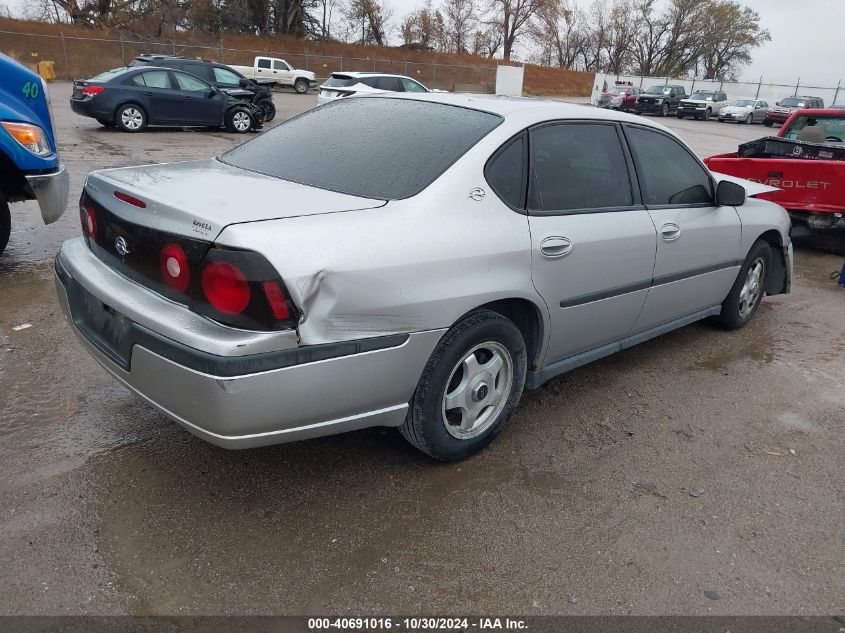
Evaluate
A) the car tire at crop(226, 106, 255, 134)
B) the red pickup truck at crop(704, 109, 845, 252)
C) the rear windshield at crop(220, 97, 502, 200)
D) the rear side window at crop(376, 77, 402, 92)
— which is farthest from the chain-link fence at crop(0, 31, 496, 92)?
the rear windshield at crop(220, 97, 502, 200)

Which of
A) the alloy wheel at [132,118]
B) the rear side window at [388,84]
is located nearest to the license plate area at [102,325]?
the alloy wheel at [132,118]

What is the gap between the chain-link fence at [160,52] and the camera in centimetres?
3519

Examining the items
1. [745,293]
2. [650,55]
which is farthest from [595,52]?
[745,293]

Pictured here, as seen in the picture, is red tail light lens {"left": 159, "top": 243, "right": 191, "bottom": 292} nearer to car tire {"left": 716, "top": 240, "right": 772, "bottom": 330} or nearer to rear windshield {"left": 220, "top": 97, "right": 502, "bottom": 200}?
rear windshield {"left": 220, "top": 97, "right": 502, "bottom": 200}

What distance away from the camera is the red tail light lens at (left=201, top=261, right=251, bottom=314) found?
2322 mm

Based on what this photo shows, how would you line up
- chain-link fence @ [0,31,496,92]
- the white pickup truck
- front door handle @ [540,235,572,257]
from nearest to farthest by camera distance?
front door handle @ [540,235,572,257]
the white pickup truck
chain-link fence @ [0,31,496,92]

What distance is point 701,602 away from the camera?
7.88 ft

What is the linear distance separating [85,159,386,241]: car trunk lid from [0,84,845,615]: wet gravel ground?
3.70 feet

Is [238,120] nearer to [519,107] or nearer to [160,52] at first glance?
[519,107]

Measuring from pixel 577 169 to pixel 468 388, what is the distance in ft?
4.19

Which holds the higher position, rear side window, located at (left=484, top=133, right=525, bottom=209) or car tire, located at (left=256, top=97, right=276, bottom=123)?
rear side window, located at (left=484, top=133, right=525, bottom=209)

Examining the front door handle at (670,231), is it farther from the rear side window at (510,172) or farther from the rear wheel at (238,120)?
the rear wheel at (238,120)

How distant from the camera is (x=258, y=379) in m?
2.32

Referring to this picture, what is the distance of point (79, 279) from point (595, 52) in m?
80.7
